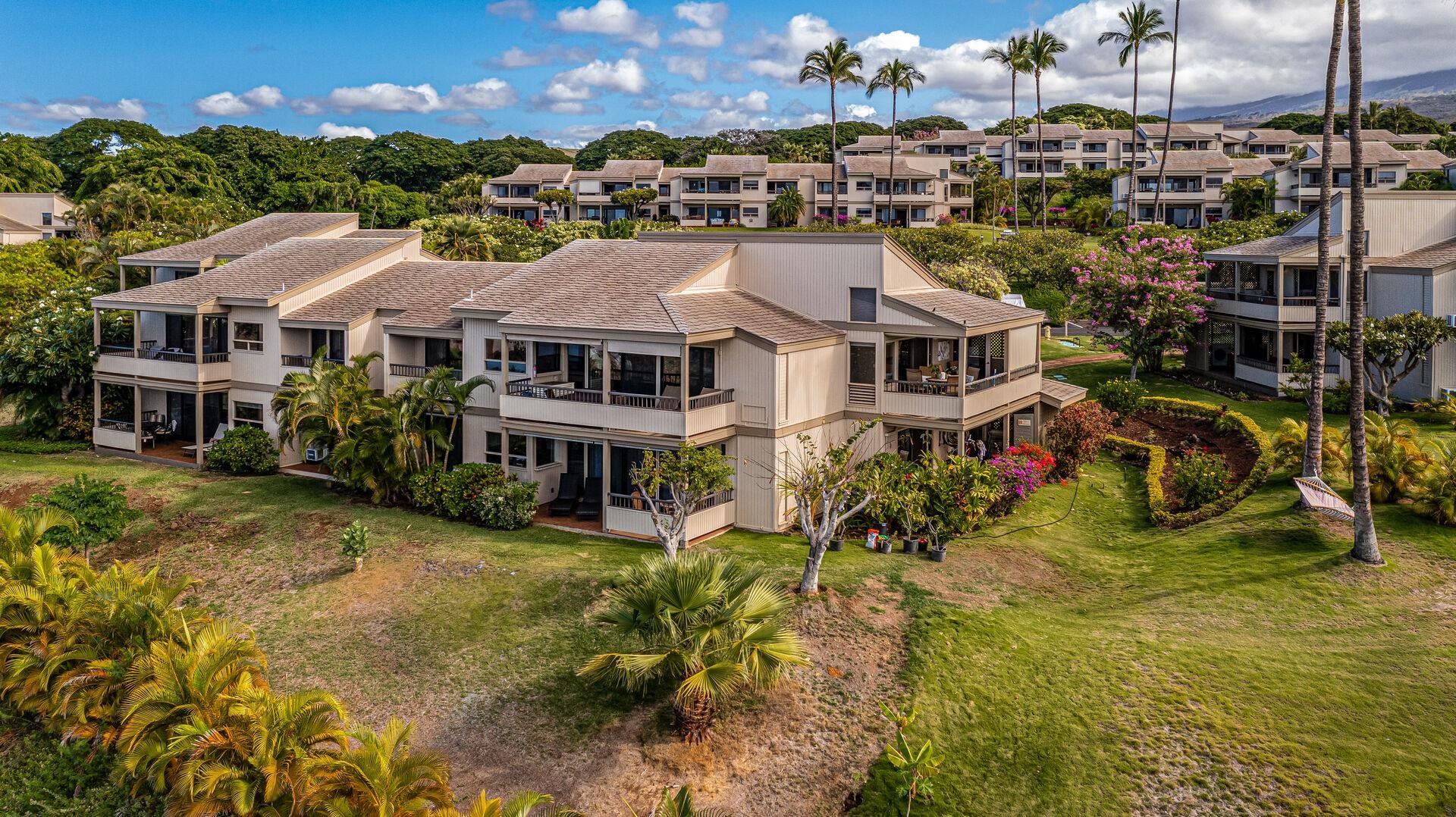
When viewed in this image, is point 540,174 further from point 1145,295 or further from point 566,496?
point 566,496

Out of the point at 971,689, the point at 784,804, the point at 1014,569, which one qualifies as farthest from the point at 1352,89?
the point at 784,804

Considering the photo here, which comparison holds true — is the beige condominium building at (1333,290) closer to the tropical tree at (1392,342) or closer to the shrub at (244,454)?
the tropical tree at (1392,342)

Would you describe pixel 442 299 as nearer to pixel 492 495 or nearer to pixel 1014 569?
pixel 492 495

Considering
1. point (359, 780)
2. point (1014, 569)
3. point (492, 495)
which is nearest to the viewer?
point (359, 780)

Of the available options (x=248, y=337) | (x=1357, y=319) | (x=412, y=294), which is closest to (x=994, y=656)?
(x=1357, y=319)

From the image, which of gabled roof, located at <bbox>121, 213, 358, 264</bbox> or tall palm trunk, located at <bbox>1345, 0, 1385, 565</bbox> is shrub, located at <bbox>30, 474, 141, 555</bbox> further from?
tall palm trunk, located at <bbox>1345, 0, 1385, 565</bbox>

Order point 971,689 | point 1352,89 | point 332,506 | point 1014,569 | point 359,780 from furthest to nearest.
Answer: point 332,506, point 1014,569, point 1352,89, point 971,689, point 359,780
